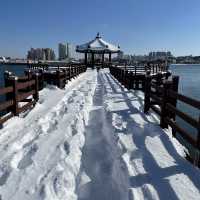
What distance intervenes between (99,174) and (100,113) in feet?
12.8

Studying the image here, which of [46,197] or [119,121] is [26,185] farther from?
[119,121]

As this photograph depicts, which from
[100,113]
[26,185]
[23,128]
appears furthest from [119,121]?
[26,185]

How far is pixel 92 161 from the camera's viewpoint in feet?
13.9

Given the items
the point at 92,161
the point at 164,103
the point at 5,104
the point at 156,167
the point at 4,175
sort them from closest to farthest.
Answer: the point at 4,175
the point at 156,167
the point at 92,161
the point at 164,103
the point at 5,104

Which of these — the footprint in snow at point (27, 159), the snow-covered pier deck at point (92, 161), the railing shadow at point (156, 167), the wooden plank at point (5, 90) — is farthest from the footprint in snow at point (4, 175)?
the wooden plank at point (5, 90)

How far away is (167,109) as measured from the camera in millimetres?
6309

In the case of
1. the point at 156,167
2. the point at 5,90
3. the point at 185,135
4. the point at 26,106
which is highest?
the point at 5,90

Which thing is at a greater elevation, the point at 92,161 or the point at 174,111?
the point at 174,111

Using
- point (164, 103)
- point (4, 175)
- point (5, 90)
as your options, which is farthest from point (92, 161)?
point (5, 90)

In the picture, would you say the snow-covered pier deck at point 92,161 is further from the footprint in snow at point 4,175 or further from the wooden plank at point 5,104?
the wooden plank at point 5,104

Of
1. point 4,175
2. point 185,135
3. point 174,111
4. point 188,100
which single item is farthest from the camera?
point 174,111

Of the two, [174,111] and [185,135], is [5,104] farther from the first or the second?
[185,135]

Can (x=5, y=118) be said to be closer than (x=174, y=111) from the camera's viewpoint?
No

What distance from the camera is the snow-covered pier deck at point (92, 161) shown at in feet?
10.9
